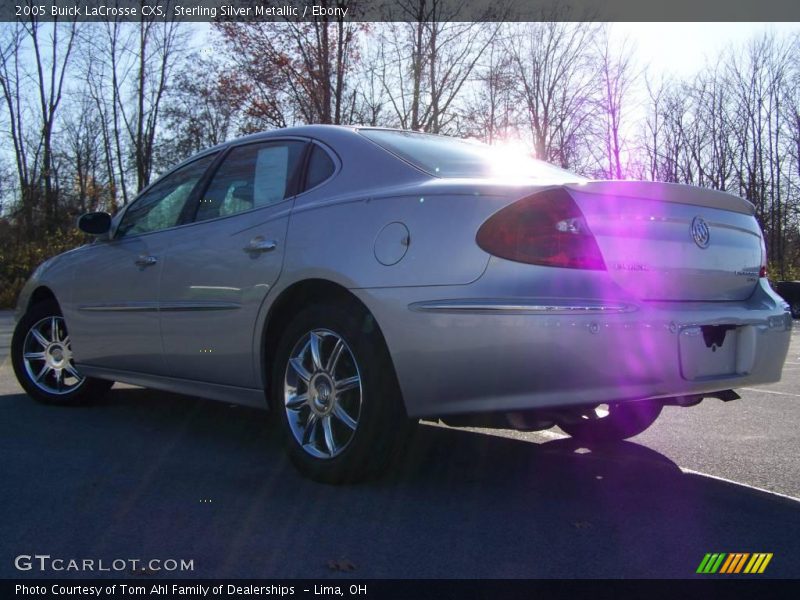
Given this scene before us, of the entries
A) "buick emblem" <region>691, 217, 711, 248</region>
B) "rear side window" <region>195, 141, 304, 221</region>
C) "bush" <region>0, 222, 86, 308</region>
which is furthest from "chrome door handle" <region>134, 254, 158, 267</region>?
"bush" <region>0, 222, 86, 308</region>

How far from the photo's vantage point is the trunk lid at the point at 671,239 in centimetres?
294

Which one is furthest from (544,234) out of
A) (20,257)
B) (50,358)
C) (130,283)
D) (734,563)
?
(20,257)

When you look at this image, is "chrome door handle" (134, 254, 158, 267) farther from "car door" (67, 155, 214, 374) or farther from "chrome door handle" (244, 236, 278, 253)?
"chrome door handle" (244, 236, 278, 253)

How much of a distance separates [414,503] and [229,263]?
1.52m

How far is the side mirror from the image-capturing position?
16.1 feet

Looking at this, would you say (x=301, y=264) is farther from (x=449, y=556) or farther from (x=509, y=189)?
(x=449, y=556)

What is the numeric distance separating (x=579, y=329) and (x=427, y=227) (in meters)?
0.70

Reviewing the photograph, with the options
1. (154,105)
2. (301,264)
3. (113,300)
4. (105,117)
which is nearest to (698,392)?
(301,264)

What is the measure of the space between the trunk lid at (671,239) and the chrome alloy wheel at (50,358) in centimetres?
373

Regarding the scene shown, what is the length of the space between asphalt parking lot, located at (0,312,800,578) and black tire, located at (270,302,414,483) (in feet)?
0.48

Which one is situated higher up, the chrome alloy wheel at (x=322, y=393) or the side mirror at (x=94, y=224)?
the side mirror at (x=94, y=224)

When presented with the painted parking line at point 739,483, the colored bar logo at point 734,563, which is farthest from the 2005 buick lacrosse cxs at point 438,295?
the colored bar logo at point 734,563

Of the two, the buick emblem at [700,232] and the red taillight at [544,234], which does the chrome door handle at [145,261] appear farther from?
the buick emblem at [700,232]

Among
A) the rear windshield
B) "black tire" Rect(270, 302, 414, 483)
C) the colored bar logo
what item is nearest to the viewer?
the colored bar logo
